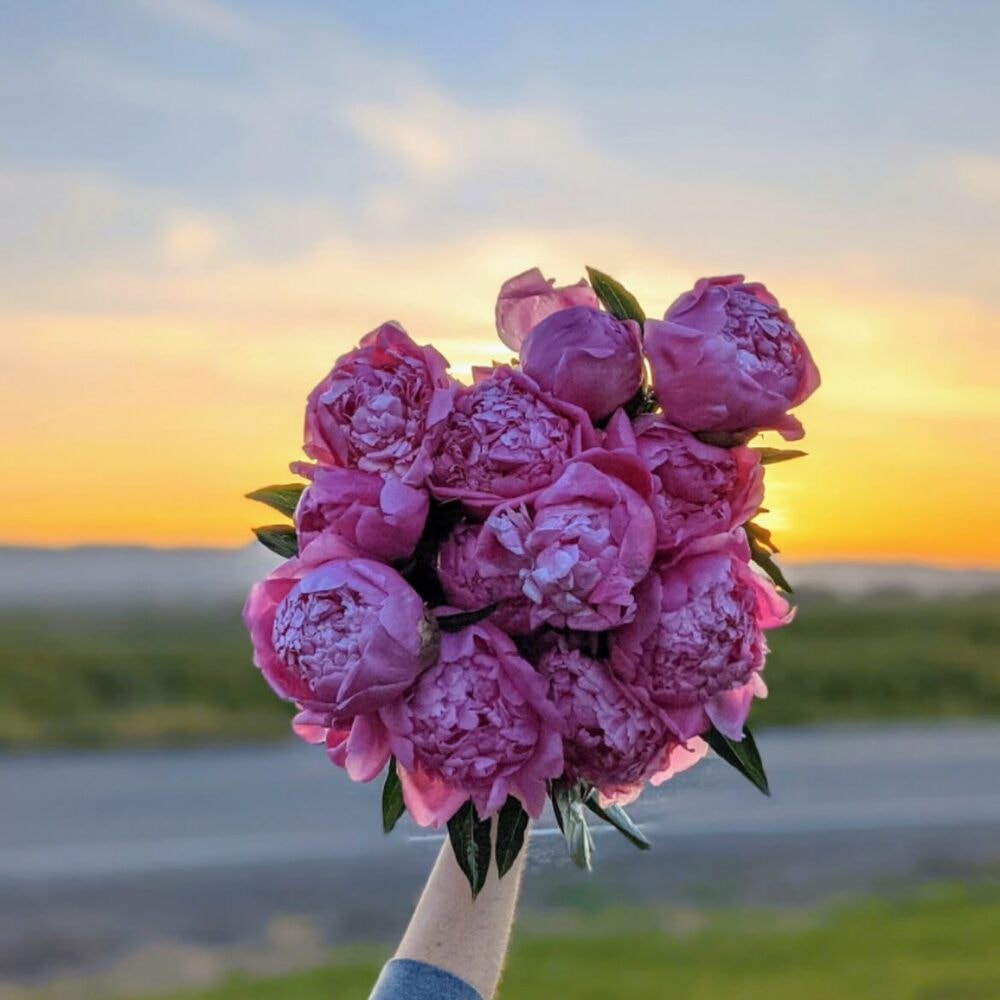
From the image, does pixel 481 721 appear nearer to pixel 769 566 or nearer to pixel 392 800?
pixel 392 800

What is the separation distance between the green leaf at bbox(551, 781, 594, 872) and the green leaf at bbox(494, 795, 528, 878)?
24 mm

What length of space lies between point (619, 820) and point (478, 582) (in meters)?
0.25

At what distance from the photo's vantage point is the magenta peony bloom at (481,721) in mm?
774

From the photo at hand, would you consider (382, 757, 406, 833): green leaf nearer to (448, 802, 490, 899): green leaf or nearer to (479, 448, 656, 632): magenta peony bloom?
(448, 802, 490, 899): green leaf

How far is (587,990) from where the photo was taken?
11.0ft

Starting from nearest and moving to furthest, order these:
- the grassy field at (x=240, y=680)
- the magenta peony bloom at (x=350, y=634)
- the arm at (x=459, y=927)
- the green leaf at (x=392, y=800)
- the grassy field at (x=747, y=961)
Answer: the magenta peony bloom at (x=350, y=634) < the green leaf at (x=392, y=800) < the arm at (x=459, y=927) < the grassy field at (x=747, y=961) < the grassy field at (x=240, y=680)

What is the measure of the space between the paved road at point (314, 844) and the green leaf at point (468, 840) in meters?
2.26

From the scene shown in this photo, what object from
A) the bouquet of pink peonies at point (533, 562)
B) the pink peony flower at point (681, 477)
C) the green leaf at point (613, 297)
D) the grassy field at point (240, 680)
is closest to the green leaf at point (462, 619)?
the bouquet of pink peonies at point (533, 562)

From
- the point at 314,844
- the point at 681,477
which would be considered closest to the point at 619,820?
the point at 681,477

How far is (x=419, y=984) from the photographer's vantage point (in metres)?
0.95

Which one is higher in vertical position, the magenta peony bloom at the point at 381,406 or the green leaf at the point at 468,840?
the magenta peony bloom at the point at 381,406

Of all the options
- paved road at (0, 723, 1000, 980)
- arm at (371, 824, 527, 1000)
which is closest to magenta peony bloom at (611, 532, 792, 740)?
arm at (371, 824, 527, 1000)

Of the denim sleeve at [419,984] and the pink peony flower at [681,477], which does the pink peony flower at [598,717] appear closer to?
the pink peony flower at [681,477]

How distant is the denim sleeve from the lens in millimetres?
946
